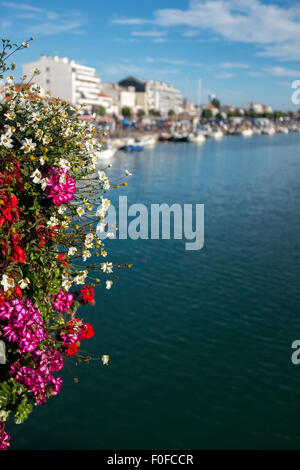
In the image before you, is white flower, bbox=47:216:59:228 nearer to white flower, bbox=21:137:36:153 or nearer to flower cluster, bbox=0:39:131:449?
flower cluster, bbox=0:39:131:449

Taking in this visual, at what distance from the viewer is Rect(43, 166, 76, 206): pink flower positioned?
4291 millimetres

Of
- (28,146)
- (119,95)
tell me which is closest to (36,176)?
(28,146)

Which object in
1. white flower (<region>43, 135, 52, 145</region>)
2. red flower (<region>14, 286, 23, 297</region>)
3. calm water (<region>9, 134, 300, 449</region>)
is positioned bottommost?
calm water (<region>9, 134, 300, 449</region>)

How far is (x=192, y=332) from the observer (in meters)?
13.2

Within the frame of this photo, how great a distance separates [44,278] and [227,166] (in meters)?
62.6

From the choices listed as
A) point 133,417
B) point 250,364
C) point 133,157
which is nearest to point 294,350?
point 250,364

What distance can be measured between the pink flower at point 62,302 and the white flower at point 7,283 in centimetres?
103

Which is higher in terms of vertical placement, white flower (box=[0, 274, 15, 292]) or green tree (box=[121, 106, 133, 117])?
green tree (box=[121, 106, 133, 117])

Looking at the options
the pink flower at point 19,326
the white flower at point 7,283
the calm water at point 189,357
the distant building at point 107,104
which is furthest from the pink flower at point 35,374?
the distant building at point 107,104

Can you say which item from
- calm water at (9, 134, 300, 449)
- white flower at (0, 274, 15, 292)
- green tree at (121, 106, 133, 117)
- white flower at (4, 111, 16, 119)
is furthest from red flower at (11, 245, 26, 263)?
green tree at (121, 106, 133, 117)

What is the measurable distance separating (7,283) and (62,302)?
3.83 feet

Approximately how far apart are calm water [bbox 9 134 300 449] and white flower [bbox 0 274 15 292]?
5849 mm

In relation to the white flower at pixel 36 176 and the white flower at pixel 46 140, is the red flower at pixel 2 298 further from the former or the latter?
the white flower at pixel 46 140

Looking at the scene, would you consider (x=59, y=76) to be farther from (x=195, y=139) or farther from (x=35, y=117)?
(x=35, y=117)
